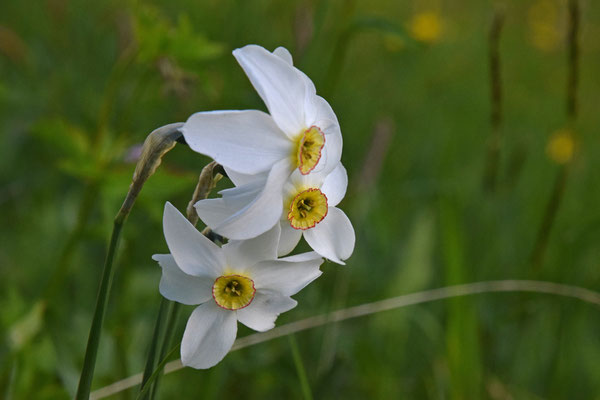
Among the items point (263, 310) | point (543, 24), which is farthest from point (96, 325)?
point (543, 24)

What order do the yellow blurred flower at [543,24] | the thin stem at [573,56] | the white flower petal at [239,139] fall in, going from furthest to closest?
the yellow blurred flower at [543,24] < the thin stem at [573,56] < the white flower petal at [239,139]

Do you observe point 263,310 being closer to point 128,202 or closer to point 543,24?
point 128,202

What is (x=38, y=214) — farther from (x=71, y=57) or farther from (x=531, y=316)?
(x=531, y=316)

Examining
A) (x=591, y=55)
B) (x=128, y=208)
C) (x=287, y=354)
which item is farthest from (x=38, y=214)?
(x=591, y=55)

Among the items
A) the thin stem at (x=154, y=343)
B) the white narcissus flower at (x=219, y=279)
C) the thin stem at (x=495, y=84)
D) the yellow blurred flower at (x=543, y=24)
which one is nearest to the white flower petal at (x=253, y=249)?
the white narcissus flower at (x=219, y=279)

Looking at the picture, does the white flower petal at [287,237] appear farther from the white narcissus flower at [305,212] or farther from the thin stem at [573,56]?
the thin stem at [573,56]
